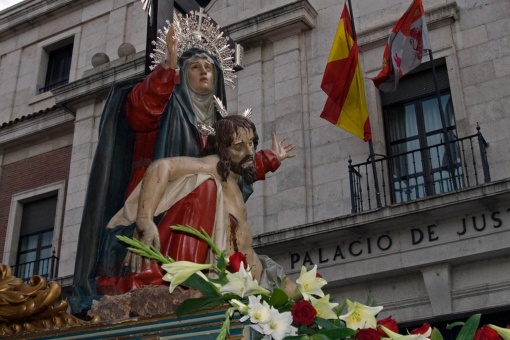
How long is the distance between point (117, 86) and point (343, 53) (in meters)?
8.33

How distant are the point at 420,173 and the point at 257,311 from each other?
34.5 ft

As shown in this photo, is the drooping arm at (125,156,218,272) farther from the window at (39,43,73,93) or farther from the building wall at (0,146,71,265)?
the window at (39,43,73,93)

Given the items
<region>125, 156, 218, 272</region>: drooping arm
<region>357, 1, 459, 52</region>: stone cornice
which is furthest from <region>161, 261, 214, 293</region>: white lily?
<region>357, 1, 459, 52</region>: stone cornice

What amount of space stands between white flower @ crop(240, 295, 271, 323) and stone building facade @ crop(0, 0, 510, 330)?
28.7ft

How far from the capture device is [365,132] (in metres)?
12.6

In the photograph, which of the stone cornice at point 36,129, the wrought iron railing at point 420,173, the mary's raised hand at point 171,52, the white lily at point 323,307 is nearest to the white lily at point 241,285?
the white lily at point 323,307

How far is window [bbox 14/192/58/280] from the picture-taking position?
53.5 feet

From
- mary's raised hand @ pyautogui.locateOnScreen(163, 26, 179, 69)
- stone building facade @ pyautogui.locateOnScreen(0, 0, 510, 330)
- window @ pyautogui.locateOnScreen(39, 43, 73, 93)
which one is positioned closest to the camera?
mary's raised hand @ pyautogui.locateOnScreen(163, 26, 179, 69)

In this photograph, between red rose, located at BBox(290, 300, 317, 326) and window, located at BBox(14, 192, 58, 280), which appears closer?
red rose, located at BBox(290, 300, 317, 326)

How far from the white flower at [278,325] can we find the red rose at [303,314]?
1.3 inches

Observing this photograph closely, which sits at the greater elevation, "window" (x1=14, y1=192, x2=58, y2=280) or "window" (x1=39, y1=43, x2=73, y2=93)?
"window" (x1=39, y1=43, x2=73, y2=93)

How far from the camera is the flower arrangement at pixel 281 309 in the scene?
8.97 ft

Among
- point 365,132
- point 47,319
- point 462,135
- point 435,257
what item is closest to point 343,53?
point 365,132

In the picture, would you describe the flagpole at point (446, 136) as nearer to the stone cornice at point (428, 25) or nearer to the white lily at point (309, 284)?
the stone cornice at point (428, 25)
